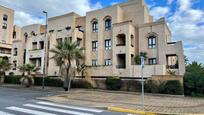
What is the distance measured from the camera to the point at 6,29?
59.4m

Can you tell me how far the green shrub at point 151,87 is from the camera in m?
21.2

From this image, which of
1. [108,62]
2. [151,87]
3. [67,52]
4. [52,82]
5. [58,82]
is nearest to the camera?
[151,87]

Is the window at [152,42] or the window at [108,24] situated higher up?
the window at [108,24]

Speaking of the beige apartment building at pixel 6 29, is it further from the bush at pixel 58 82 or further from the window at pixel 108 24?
the window at pixel 108 24

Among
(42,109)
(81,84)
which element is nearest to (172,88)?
(81,84)

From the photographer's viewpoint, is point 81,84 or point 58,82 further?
point 58,82

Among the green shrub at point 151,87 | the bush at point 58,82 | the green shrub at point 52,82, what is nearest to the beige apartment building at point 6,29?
the bush at point 58,82

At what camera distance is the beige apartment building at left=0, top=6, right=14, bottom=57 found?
56013 millimetres

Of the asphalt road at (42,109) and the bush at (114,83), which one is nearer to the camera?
the asphalt road at (42,109)

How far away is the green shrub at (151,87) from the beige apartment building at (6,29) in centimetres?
4739

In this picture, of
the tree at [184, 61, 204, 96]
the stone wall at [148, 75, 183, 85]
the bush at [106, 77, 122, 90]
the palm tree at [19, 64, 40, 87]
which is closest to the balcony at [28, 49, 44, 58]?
the palm tree at [19, 64, 40, 87]

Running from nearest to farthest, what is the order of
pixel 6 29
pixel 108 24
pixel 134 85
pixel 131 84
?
1. pixel 134 85
2. pixel 131 84
3. pixel 108 24
4. pixel 6 29

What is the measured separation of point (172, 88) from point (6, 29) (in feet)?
182

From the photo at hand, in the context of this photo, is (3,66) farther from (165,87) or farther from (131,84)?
(165,87)
